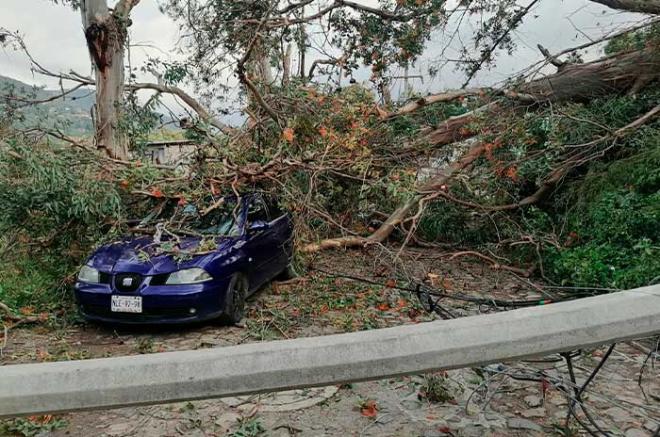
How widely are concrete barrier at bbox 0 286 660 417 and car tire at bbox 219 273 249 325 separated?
3.98 metres

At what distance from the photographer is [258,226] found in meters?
5.52

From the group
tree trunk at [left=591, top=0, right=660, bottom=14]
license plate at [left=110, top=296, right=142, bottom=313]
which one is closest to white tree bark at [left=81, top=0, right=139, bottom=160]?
license plate at [left=110, top=296, right=142, bottom=313]

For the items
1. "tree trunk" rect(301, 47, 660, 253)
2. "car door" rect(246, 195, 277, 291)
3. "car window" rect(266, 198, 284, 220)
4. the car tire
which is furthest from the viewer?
"tree trunk" rect(301, 47, 660, 253)

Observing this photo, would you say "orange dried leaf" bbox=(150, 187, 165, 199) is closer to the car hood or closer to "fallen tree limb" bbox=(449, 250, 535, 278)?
the car hood

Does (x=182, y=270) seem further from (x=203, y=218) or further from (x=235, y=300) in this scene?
(x=203, y=218)

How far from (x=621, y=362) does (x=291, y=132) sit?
14.3ft

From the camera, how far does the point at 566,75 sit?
8.23 m

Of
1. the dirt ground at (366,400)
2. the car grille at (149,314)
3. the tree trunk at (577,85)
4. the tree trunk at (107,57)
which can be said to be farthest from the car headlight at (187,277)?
the tree trunk at (577,85)

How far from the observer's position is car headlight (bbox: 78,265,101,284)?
15.3 ft

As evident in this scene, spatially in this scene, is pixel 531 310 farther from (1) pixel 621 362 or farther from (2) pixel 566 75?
(2) pixel 566 75

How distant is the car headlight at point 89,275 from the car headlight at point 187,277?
806 millimetres

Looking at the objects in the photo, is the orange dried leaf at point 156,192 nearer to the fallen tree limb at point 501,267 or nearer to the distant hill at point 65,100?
the distant hill at point 65,100

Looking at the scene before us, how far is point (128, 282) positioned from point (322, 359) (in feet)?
13.7

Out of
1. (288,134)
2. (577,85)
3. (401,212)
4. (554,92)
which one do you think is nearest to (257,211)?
(288,134)
